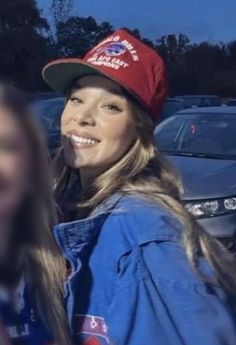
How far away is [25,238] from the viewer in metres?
1.14

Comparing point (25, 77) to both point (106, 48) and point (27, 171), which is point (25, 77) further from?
point (106, 48)

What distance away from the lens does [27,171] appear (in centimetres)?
107

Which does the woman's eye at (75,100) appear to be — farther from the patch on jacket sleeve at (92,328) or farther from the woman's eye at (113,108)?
the patch on jacket sleeve at (92,328)

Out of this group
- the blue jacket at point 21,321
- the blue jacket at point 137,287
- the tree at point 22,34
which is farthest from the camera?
the blue jacket at point 137,287

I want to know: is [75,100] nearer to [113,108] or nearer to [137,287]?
[113,108]

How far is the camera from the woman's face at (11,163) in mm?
1031

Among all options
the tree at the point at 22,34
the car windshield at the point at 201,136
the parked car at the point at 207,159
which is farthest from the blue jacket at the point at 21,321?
the car windshield at the point at 201,136

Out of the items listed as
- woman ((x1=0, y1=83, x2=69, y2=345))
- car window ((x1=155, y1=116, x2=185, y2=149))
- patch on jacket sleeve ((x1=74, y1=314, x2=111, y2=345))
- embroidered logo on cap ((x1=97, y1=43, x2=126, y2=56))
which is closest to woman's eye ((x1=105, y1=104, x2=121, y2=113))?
embroidered logo on cap ((x1=97, y1=43, x2=126, y2=56))

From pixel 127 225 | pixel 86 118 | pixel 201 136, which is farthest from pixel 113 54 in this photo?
pixel 201 136

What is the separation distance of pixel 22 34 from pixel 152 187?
49 centimetres

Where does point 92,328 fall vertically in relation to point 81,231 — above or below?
below

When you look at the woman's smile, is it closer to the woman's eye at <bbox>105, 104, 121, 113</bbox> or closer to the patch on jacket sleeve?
the woman's eye at <bbox>105, 104, 121, 113</bbox>

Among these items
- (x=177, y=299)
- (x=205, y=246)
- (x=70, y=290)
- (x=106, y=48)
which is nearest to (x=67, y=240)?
(x=70, y=290)

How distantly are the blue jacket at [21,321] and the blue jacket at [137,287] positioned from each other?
265 millimetres
